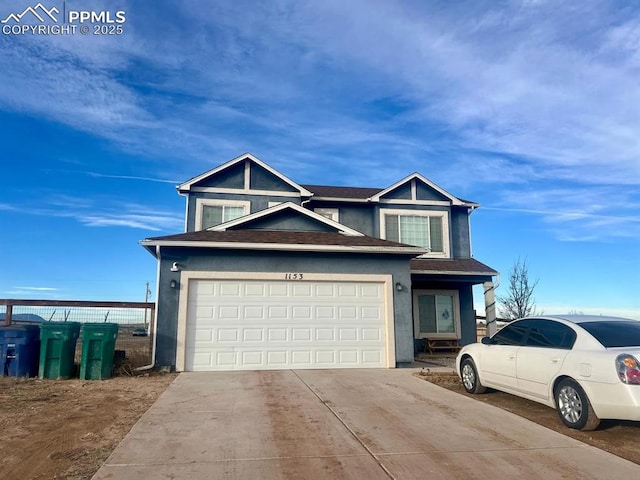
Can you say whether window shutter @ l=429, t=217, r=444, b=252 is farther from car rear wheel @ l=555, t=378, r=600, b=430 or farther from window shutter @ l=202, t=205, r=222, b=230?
car rear wheel @ l=555, t=378, r=600, b=430

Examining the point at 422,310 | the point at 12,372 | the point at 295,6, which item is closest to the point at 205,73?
the point at 295,6

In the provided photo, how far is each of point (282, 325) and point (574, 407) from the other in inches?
270

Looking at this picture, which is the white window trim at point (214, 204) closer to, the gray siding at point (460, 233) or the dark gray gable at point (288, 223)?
the dark gray gable at point (288, 223)

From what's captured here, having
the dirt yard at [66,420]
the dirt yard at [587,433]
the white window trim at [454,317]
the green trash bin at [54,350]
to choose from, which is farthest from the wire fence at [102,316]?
the white window trim at [454,317]

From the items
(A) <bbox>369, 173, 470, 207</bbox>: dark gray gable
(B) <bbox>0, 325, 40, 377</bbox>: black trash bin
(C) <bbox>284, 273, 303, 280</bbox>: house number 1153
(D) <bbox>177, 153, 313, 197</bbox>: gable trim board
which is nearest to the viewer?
(B) <bbox>0, 325, 40, 377</bbox>: black trash bin

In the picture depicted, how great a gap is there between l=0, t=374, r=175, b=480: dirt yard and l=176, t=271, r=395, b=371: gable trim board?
1.38m

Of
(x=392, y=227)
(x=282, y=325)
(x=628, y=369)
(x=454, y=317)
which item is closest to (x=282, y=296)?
(x=282, y=325)

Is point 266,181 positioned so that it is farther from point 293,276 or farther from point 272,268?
point 293,276

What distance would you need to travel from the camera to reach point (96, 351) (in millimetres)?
9367

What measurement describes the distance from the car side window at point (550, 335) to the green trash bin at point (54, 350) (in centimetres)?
907

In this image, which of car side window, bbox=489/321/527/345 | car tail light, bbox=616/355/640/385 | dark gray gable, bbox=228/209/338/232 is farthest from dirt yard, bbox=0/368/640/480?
dark gray gable, bbox=228/209/338/232

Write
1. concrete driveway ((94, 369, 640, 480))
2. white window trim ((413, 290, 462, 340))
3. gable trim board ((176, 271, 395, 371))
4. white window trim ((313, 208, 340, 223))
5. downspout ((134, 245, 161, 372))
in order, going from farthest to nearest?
1. white window trim ((313, 208, 340, 223))
2. white window trim ((413, 290, 462, 340))
3. gable trim board ((176, 271, 395, 371))
4. downspout ((134, 245, 161, 372))
5. concrete driveway ((94, 369, 640, 480))

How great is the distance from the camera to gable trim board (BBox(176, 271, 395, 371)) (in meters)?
10.6

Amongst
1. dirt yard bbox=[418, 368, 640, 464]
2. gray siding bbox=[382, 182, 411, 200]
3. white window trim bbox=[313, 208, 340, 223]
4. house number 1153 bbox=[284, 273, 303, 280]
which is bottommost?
dirt yard bbox=[418, 368, 640, 464]
